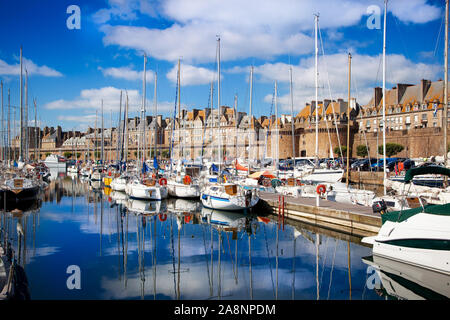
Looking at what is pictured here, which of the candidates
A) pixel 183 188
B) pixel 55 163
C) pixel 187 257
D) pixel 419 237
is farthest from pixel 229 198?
pixel 55 163

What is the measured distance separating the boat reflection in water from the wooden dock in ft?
12.4

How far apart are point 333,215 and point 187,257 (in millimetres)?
7832

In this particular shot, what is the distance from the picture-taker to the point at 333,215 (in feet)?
62.2

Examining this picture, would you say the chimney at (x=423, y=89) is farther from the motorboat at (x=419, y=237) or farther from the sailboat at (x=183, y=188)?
the motorboat at (x=419, y=237)

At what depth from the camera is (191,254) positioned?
15031 millimetres

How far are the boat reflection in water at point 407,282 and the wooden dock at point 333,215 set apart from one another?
149 inches

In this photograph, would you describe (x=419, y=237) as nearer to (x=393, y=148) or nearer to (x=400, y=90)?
(x=393, y=148)

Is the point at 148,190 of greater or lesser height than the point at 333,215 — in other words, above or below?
above

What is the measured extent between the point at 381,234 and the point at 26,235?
14.9 meters

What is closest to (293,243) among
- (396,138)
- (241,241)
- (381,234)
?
(241,241)

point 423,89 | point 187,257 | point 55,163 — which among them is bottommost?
point 187,257

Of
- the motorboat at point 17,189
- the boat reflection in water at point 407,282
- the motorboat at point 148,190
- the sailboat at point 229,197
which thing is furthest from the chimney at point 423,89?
the boat reflection in water at point 407,282

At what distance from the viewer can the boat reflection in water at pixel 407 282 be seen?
1084 centimetres
